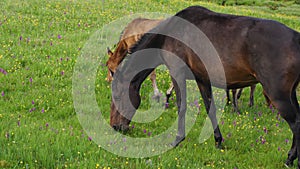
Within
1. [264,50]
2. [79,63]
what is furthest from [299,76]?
[79,63]

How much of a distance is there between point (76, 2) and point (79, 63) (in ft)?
34.5

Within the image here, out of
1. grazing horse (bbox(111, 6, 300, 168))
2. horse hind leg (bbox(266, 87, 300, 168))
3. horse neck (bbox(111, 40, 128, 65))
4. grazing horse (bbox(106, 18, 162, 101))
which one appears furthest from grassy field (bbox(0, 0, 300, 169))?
horse neck (bbox(111, 40, 128, 65))

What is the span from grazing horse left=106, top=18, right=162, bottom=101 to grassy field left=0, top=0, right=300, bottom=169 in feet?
1.04

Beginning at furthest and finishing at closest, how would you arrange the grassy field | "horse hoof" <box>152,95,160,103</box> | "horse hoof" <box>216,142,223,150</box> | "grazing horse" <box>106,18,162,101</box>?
"horse hoof" <box>152,95,160,103</box>
"grazing horse" <box>106,18,162,101</box>
"horse hoof" <box>216,142,223,150</box>
the grassy field

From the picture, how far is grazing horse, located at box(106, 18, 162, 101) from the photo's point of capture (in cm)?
881

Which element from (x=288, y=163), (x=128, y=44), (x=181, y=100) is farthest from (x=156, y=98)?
(x=288, y=163)

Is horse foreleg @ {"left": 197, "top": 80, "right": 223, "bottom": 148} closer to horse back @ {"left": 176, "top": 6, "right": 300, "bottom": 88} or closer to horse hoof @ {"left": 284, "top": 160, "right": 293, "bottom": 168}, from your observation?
horse back @ {"left": 176, "top": 6, "right": 300, "bottom": 88}

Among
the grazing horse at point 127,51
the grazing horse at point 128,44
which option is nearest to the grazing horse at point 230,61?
the grazing horse at point 127,51

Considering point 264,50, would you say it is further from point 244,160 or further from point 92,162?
point 92,162

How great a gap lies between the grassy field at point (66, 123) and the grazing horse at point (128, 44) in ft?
1.04

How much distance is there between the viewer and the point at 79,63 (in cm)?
1135

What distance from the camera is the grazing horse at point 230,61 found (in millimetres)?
5895

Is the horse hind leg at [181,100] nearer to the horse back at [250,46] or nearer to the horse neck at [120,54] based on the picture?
the horse back at [250,46]

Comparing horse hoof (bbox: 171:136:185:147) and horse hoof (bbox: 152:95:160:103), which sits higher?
horse hoof (bbox: 171:136:185:147)
